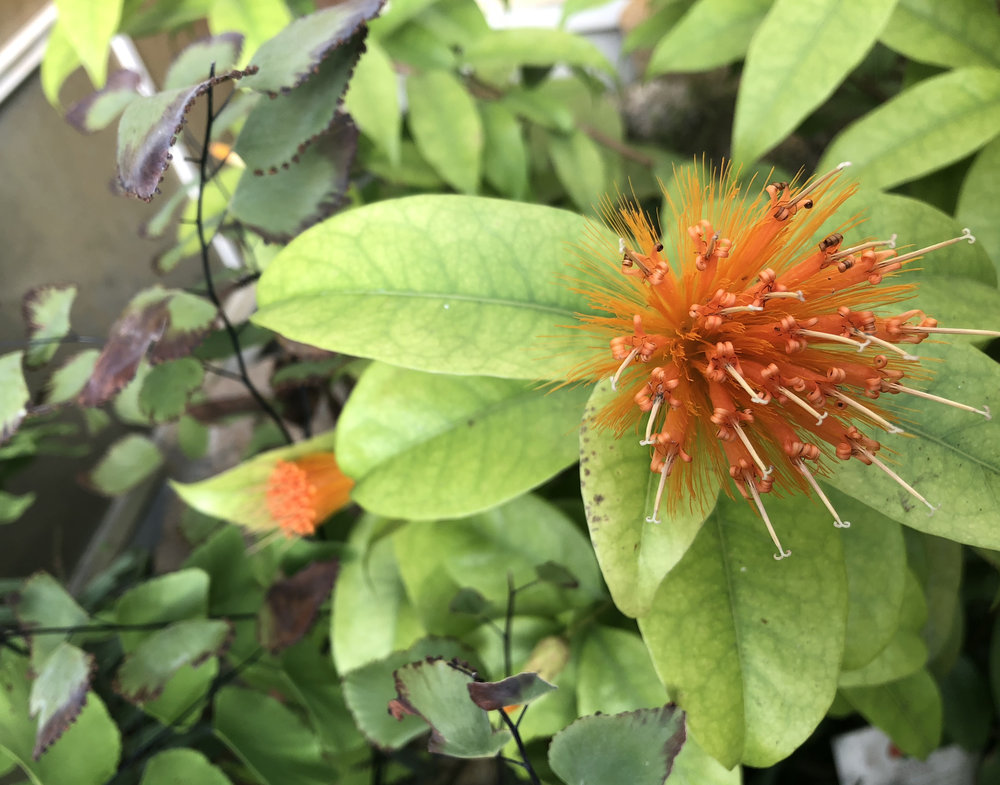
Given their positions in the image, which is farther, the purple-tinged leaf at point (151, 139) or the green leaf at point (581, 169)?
the green leaf at point (581, 169)

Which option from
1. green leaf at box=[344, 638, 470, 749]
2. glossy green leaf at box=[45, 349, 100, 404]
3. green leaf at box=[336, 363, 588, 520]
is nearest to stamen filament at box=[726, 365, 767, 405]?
green leaf at box=[336, 363, 588, 520]

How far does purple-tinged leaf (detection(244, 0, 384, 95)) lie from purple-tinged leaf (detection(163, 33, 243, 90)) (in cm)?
6

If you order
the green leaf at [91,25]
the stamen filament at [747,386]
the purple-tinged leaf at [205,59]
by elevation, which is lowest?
the stamen filament at [747,386]

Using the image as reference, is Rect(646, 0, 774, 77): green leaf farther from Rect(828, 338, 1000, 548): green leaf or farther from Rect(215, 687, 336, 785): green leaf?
Rect(215, 687, 336, 785): green leaf

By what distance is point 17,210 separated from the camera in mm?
869

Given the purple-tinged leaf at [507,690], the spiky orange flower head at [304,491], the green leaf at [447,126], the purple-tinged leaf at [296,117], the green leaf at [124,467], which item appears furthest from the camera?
the green leaf at [124,467]

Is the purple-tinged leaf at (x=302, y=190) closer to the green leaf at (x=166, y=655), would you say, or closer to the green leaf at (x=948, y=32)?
the green leaf at (x=166, y=655)

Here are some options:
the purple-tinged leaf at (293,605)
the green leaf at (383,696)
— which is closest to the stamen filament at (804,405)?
the green leaf at (383,696)

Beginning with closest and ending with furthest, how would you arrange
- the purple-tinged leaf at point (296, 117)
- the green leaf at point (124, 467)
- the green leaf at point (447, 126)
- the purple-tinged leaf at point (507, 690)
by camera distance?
the purple-tinged leaf at point (507, 690) → the purple-tinged leaf at point (296, 117) → the green leaf at point (447, 126) → the green leaf at point (124, 467)

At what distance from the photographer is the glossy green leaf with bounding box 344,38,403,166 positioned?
54 cm

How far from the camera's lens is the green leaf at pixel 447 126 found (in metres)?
0.59

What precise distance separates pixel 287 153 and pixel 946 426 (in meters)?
0.38

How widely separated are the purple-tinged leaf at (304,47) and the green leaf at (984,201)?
39 centimetres

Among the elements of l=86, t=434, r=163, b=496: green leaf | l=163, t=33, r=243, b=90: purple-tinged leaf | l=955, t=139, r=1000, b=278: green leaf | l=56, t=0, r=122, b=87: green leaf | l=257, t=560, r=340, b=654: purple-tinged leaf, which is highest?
l=56, t=0, r=122, b=87: green leaf
